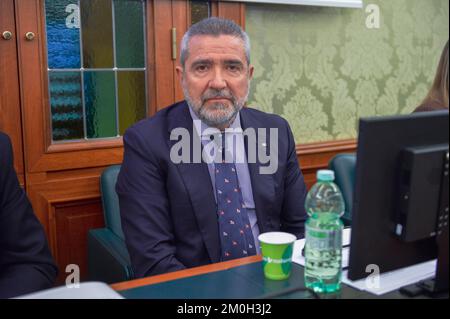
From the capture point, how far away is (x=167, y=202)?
1.68 m

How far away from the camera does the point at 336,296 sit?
3.65 ft

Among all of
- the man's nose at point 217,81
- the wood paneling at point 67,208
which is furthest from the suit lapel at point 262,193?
the wood paneling at point 67,208

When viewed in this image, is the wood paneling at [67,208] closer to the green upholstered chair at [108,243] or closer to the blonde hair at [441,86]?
the green upholstered chair at [108,243]

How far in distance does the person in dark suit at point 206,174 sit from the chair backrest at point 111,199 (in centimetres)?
49

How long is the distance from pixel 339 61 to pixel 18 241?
6.90ft

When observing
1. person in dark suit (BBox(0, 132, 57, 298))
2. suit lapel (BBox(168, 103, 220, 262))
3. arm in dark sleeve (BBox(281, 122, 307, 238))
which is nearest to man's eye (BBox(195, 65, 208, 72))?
suit lapel (BBox(168, 103, 220, 262))

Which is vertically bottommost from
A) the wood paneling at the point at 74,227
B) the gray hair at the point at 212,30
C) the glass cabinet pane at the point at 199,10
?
the wood paneling at the point at 74,227

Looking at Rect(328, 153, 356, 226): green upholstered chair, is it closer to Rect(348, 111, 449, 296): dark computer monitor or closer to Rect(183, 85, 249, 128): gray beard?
Rect(183, 85, 249, 128): gray beard

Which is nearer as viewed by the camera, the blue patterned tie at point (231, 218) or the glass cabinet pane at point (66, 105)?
the blue patterned tie at point (231, 218)

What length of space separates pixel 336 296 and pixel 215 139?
0.80 m

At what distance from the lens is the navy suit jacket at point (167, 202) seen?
1.61m

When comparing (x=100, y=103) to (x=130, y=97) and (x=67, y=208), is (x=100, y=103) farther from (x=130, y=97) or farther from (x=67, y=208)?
(x=67, y=208)

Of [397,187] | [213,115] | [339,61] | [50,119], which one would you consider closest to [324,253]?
[397,187]

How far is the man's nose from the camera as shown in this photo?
69.5 inches
